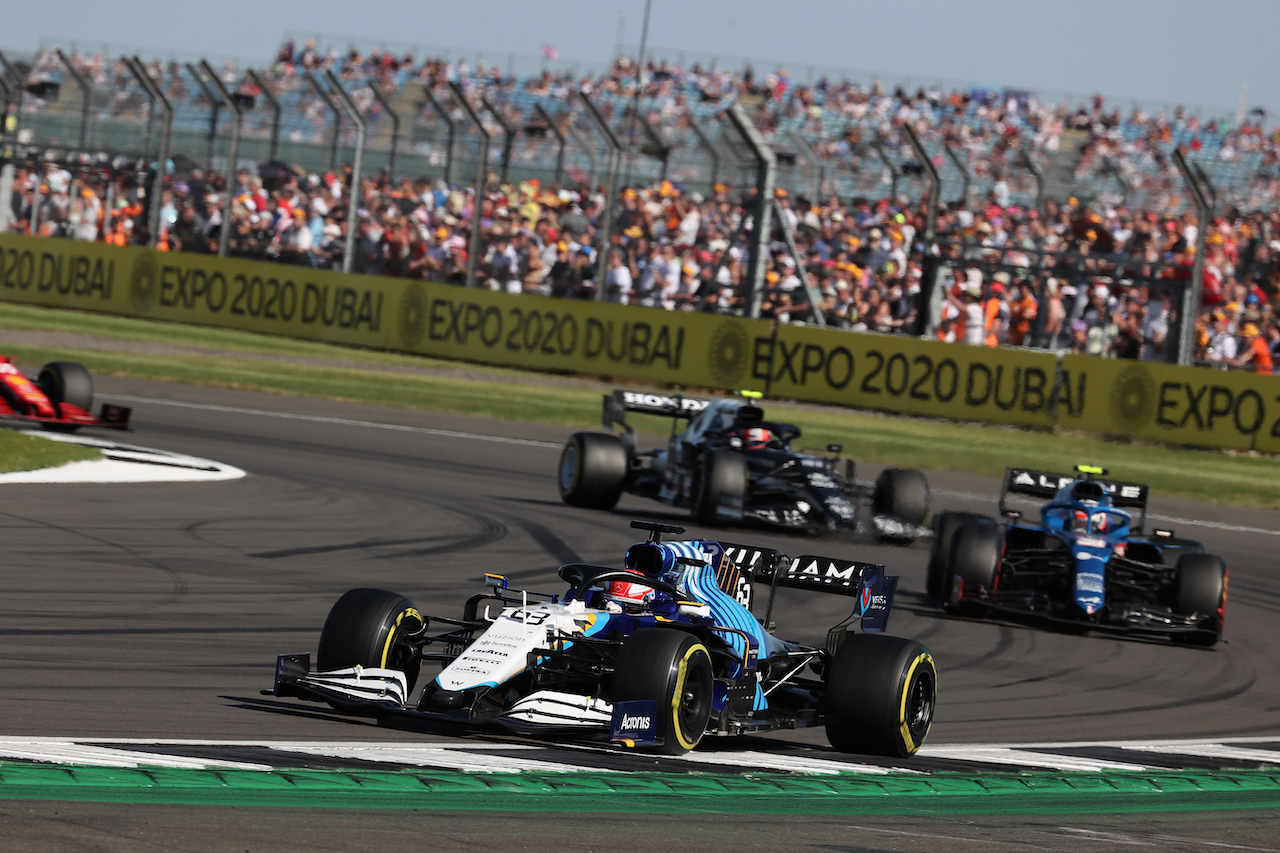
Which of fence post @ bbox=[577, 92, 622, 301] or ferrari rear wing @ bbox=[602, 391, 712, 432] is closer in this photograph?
ferrari rear wing @ bbox=[602, 391, 712, 432]

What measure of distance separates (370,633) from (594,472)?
9042 mm

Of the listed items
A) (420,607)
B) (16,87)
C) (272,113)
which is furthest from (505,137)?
(420,607)

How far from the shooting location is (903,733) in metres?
7.77

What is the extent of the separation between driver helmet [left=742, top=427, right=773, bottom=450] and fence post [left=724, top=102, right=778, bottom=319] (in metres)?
11.3

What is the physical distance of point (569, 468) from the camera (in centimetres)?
1675

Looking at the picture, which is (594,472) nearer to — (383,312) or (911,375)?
(911,375)

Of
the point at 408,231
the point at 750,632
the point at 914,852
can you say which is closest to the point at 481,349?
the point at 408,231

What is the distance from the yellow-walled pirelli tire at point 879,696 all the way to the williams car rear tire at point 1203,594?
4.88 m

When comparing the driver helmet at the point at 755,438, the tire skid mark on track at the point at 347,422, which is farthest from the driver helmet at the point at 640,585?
the tire skid mark on track at the point at 347,422

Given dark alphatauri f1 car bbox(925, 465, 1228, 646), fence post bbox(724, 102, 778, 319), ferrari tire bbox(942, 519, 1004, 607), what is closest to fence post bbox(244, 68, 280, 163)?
fence post bbox(724, 102, 778, 319)

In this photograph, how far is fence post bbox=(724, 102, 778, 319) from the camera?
27016mm

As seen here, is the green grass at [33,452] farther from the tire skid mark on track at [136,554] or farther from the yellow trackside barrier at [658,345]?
the yellow trackside barrier at [658,345]

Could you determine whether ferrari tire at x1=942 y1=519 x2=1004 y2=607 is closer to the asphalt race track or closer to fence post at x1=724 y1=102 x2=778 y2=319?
the asphalt race track

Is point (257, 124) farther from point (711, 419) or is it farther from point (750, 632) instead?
point (750, 632)
